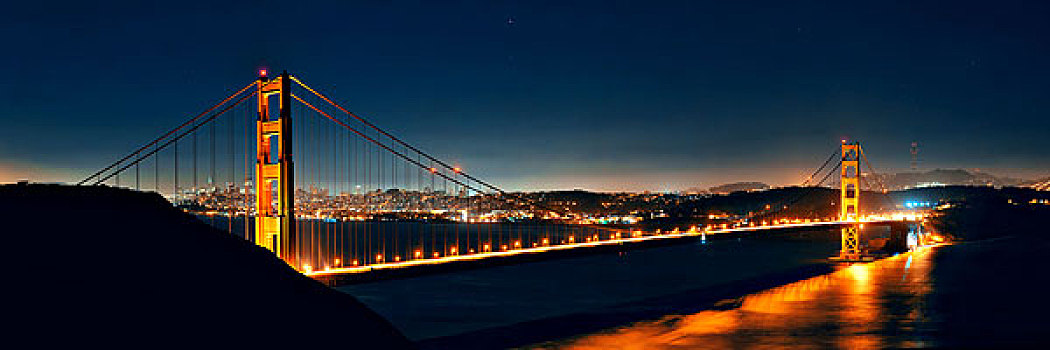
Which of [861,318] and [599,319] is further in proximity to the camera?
[599,319]

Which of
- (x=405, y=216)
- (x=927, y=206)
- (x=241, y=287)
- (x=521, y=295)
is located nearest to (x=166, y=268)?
(x=241, y=287)

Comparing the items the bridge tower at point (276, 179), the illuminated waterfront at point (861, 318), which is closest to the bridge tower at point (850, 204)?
the illuminated waterfront at point (861, 318)

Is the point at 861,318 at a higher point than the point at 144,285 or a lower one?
lower

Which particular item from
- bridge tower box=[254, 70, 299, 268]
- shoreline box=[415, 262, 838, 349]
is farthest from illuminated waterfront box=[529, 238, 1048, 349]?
bridge tower box=[254, 70, 299, 268]

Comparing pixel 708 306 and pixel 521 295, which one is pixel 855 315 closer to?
pixel 708 306

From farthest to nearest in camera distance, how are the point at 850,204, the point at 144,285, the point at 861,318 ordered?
the point at 850,204 < the point at 861,318 < the point at 144,285

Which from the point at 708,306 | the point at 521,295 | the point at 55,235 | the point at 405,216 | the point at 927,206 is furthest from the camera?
the point at 927,206

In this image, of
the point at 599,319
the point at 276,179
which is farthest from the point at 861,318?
the point at 276,179

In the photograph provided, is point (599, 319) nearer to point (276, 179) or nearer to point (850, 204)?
point (276, 179)

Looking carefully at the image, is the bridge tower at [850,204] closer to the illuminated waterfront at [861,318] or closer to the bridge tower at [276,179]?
the illuminated waterfront at [861,318]
